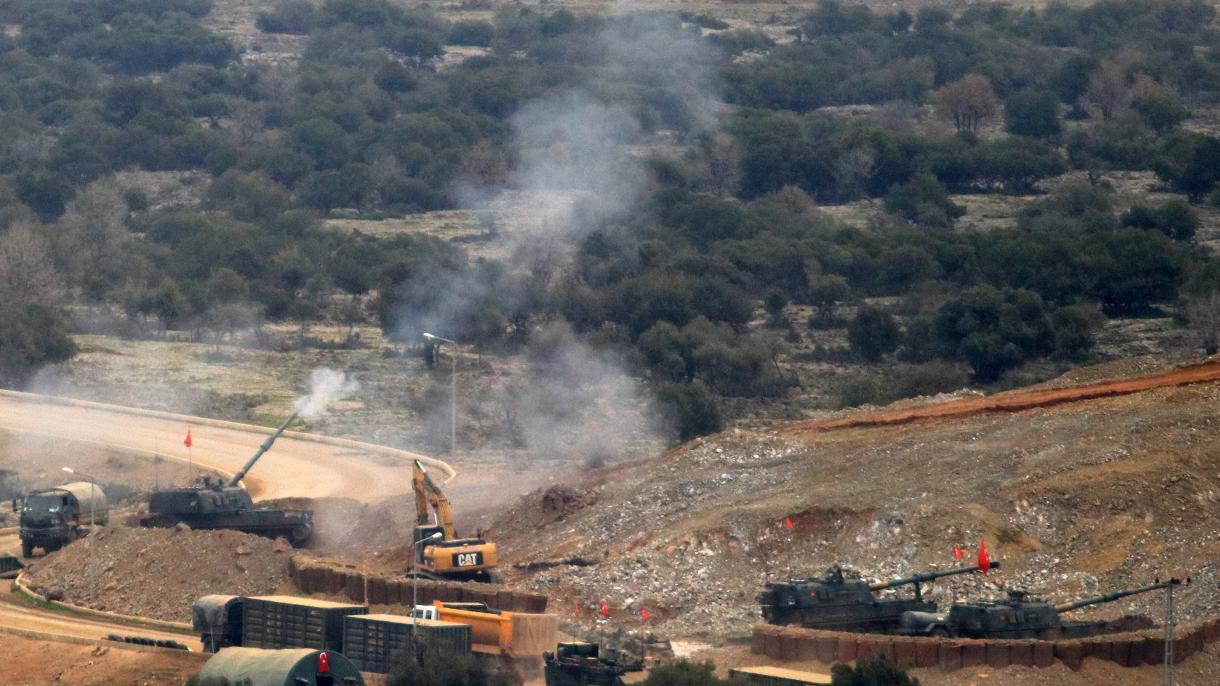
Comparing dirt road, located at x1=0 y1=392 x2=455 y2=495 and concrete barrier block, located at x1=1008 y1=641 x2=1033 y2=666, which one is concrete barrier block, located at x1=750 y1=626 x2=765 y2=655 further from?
dirt road, located at x1=0 y1=392 x2=455 y2=495

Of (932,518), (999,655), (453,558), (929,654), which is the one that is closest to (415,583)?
(453,558)

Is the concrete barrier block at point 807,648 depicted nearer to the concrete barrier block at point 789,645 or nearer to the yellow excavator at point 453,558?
the concrete barrier block at point 789,645

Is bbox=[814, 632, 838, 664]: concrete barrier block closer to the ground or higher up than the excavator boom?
higher up

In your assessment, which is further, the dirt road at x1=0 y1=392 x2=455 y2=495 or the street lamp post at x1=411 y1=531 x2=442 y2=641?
the dirt road at x1=0 y1=392 x2=455 y2=495

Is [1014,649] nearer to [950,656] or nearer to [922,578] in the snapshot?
[950,656]

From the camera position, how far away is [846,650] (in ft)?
111

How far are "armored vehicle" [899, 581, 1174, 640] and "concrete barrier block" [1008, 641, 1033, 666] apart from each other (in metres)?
0.51

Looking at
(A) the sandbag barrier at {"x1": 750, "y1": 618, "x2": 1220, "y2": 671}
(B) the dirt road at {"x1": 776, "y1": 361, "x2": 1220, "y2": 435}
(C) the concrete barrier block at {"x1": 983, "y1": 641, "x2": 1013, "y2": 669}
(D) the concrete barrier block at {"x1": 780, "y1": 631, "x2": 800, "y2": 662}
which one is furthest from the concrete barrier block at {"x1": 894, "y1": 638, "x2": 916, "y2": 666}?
(B) the dirt road at {"x1": 776, "y1": 361, "x2": 1220, "y2": 435}

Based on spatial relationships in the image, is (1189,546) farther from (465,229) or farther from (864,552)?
(465,229)

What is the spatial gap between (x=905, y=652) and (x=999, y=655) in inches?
58.0

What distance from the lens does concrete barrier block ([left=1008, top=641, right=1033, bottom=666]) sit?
32844 mm

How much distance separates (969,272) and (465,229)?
27927mm

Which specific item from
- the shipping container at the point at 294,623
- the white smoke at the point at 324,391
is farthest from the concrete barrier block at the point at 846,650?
the white smoke at the point at 324,391

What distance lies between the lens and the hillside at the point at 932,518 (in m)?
38.3
